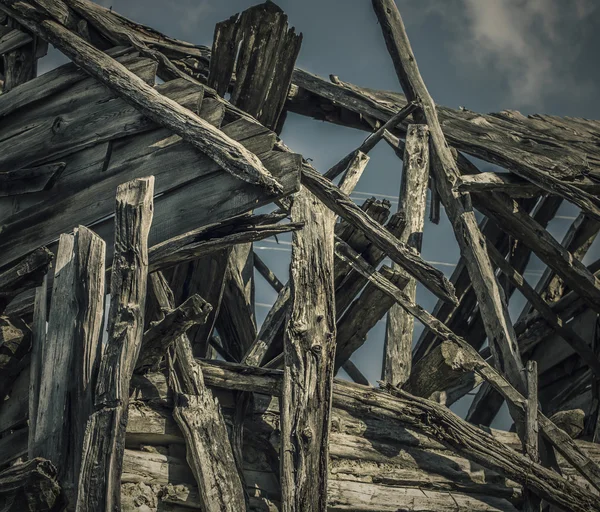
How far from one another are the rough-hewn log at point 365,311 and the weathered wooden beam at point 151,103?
65.6 inches

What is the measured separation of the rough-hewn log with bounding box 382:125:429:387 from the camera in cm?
719

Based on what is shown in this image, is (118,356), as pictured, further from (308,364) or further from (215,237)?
(308,364)

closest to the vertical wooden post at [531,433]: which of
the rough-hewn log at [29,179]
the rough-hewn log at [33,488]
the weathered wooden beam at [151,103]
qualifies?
the weathered wooden beam at [151,103]

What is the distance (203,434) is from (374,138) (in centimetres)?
391

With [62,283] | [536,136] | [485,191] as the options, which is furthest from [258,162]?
[536,136]

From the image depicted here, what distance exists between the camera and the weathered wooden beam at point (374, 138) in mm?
8461

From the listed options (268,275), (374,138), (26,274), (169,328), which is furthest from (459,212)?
(26,274)

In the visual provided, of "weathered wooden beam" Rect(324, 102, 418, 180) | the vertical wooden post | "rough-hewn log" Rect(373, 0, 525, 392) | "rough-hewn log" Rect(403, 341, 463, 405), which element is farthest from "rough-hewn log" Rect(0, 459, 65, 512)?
"weathered wooden beam" Rect(324, 102, 418, 180)

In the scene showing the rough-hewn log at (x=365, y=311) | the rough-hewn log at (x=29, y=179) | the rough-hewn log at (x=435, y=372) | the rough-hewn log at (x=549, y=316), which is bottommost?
the rough-hewn log at (x=435, y=372)

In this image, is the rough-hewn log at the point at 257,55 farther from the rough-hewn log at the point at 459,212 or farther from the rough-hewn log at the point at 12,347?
the rough-hewn log at the point at 12,347

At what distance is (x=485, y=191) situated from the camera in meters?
8.30

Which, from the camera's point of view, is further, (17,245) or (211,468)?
(17,245)

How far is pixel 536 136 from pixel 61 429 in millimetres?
6028

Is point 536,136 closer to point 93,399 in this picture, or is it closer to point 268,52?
point 268,52
